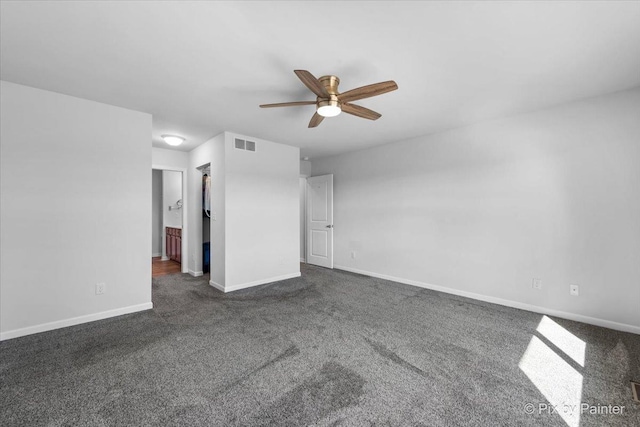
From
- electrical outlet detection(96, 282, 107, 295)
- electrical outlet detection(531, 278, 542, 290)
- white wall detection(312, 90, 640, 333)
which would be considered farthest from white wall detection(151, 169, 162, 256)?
electrical outlet detection(531, 278, 542, 290)

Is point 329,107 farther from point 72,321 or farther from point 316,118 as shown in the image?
point 72,321

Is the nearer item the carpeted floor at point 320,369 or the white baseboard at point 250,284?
the carpeted floor at point 320,369

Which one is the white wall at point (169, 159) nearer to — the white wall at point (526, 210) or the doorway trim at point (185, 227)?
the doorway trim at point (185, 227)

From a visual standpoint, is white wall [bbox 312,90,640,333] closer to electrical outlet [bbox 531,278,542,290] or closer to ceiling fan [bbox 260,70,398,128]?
electrical outlet [bbox 531,278,542,290]

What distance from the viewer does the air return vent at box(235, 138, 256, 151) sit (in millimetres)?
4124

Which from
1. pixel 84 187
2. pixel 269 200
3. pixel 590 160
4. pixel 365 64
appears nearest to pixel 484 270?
pixel 590 160

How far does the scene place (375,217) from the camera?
16.1 ft

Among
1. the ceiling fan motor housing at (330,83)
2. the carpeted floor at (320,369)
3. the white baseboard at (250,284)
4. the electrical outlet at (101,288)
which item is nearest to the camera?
the carpeted floor at (320,369)

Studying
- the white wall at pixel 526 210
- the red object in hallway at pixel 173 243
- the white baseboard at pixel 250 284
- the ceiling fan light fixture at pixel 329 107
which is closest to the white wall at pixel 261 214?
the white baseboard at pixel 250 284

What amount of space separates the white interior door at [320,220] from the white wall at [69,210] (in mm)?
3339

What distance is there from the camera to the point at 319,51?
204 cm

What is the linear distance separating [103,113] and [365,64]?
298cm

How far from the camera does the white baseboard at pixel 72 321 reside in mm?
2475

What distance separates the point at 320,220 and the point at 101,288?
3.89 meters
